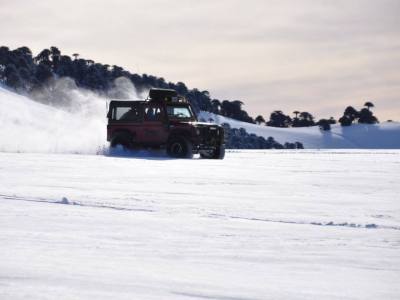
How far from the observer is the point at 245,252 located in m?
4.86

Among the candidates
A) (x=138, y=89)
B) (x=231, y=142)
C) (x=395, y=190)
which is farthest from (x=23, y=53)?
(x=395, y=190)

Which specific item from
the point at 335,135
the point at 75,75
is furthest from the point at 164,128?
the point at 335,135

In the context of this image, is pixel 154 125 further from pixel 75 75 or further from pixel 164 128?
pixel 75 75

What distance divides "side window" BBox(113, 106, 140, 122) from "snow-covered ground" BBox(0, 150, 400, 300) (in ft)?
33.5

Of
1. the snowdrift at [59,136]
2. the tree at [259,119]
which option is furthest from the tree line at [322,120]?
the snowdrift at [59,136]

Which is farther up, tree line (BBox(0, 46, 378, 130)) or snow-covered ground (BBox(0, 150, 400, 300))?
tree line (BBox(0, 46, 378, 130))

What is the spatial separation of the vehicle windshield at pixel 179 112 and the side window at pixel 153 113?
29cm

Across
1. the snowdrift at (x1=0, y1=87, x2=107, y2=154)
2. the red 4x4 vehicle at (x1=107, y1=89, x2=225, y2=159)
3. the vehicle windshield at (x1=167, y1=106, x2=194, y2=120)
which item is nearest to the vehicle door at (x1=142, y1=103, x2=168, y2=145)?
the red 4x4 vehicle at (x1=107, y1=89, x2=225, y2=159)

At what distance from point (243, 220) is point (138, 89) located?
333 feet

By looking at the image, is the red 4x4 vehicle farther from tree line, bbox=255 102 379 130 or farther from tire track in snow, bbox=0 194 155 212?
tree line, bbox=255 102 379 130

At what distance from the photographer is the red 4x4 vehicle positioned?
781 inches

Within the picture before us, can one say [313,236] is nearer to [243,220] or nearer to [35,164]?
[243,220]

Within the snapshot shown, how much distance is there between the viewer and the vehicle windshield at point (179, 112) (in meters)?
20.4

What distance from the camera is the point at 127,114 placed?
20.9 metres
